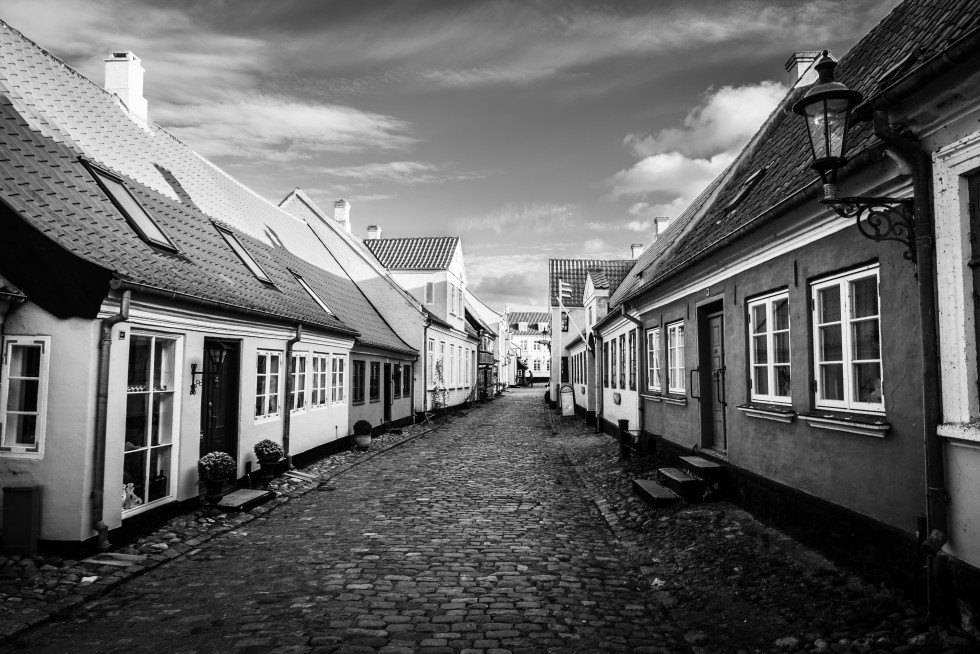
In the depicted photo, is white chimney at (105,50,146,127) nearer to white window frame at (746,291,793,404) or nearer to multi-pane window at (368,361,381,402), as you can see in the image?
multi-pane window at (368,361,381,402)

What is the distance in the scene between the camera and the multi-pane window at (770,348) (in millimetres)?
7320

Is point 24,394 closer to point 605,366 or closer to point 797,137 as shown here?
point 797,137

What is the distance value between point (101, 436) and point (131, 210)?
3710 mm

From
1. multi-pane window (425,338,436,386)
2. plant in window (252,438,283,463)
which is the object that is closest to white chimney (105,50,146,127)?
plant in window (252,438,283,463)

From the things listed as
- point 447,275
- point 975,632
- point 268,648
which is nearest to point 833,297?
point 975,632

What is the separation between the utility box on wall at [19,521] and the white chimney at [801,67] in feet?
41.9

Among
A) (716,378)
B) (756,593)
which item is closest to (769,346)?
(716,378)

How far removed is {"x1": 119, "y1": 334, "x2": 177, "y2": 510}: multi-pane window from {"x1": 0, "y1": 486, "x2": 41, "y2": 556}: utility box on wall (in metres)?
0.82

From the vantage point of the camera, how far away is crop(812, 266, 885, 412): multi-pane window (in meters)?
5.53

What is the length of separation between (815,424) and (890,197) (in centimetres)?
227

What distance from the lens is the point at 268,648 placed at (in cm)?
452

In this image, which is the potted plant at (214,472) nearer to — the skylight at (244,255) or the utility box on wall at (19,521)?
the utility box on wall at (19,521)

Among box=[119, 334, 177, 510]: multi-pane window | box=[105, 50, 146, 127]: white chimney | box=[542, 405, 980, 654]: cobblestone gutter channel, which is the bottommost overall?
box=[542, 405, 980, 654]: cobblestone gutter channel

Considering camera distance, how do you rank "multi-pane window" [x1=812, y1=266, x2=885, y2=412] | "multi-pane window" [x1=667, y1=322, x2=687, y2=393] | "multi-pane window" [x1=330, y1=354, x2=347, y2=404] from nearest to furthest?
"multi-pane window" [x1=812, y1=266, x2=885, y2=412] → "multi-pane window" [x1=667, y1=322, x2=687, y2=393] → "multi-pane window" [x1=330, y1=354, x2=347, y2=404]
